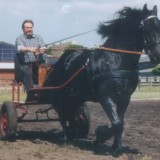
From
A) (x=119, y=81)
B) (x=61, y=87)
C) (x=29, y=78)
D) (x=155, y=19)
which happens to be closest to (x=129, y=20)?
(x=155, y=19)

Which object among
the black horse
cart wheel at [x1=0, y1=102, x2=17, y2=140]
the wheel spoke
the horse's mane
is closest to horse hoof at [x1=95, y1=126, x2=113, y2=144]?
the black horse

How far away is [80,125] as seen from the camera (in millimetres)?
10109

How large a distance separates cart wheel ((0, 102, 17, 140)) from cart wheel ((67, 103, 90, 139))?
3.99ft

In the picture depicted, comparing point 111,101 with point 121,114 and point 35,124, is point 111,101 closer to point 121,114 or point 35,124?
point 121,114

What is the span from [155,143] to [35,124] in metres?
4.63

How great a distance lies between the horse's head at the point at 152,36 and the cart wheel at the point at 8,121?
333cm

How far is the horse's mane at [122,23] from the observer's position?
26.2ft

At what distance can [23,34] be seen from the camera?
987cm

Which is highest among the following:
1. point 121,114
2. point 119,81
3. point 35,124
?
point 119,81

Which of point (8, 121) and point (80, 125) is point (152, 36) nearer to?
point (80, 125)

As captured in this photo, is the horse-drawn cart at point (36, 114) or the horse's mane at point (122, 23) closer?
the horse's mane at point (122, 23)

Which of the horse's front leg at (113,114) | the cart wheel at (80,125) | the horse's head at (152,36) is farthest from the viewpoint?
the cart wheel at (80,125)

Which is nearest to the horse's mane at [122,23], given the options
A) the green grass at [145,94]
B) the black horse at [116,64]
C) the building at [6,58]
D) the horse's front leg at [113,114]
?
the black horse at [116,64]

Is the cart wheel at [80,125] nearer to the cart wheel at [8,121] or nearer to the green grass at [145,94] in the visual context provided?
the cart wheel at [8,121]
